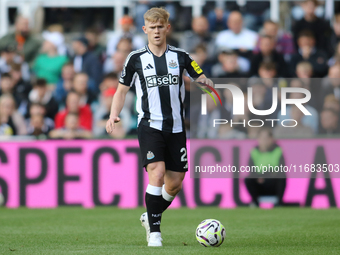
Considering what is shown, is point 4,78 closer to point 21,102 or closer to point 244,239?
point 21,102

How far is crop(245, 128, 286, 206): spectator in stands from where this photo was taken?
10.8 metres

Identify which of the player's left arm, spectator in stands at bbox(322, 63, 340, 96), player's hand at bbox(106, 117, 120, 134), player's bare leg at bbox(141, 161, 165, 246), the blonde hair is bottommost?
player's bare leg at bbox(141, 161, 165, 246)

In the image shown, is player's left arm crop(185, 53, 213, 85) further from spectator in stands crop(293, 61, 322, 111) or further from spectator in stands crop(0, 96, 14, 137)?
spectator in stands crop(0, 96, 14, 137)

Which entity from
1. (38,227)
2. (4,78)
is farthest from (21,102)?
(38,227)

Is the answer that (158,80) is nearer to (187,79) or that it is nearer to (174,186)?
(174,186)

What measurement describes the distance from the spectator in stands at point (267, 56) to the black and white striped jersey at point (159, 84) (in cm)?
610

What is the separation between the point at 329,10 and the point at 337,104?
4.75 meters

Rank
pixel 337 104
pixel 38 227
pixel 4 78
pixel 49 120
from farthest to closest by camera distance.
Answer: pixel 4 78, pixel 49 120, pixel 337 104, pixel 38 227

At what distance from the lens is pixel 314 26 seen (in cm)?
Result: 1317

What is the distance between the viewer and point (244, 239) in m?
6.85

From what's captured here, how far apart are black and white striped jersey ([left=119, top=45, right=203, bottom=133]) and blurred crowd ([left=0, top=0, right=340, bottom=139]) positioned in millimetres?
4590

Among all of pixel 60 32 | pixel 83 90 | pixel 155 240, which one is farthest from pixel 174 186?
pixel 60 32

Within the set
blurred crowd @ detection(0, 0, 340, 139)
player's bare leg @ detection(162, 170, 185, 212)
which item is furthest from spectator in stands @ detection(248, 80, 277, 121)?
player's bare leg @ detection(162, 170, 185, 212)

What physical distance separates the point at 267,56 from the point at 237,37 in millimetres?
1044
